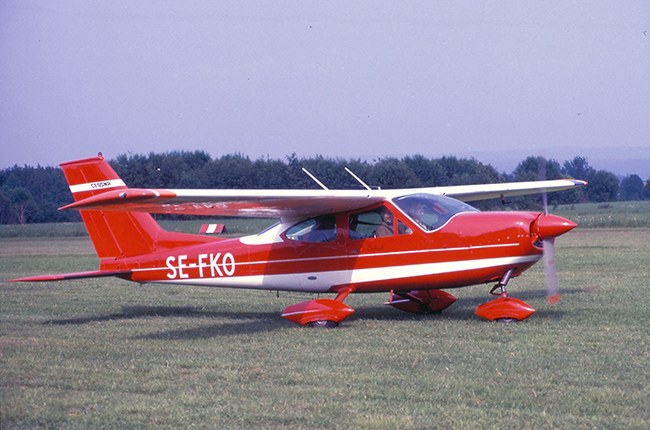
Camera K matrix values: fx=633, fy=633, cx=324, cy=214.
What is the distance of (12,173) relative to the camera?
6994cm

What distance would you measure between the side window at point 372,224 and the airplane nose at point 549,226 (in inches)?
82.4

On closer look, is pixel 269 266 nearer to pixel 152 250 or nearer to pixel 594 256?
pixel 152 250

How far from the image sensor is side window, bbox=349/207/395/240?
9695mm

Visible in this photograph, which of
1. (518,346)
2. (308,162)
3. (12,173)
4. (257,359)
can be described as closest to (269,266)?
(257,359)

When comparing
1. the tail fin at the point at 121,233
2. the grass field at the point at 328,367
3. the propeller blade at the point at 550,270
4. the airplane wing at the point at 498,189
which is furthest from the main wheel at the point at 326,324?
the airplane wing at the point at 498,189

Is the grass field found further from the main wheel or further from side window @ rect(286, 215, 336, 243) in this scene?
side window @ rect(286, 215, 336, 243)

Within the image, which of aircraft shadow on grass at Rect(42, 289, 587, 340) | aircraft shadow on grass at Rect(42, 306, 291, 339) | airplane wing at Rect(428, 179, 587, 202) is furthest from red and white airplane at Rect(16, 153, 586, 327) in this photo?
airplane wing at Rect(428, 179, 587, 202)

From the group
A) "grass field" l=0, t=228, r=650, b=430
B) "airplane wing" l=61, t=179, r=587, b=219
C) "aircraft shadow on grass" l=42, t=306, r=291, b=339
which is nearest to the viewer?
"grass field" l=0, t=228, r=650, b=430

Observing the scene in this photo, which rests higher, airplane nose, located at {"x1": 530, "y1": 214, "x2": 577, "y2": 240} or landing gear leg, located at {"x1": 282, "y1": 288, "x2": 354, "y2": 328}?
airplane nose, located at {"x1": 530, "y1": 214, "x2": 577, "y2": 240}

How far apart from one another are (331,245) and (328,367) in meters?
3.52

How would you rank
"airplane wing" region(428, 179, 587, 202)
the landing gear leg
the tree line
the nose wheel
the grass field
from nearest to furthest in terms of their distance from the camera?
the grass field
the nose wheel
the landing gear leg
"airplane wing" region(428, 179, 587, 202)
the tree line

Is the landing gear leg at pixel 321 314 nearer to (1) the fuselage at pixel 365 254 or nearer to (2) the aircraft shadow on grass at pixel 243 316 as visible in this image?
(2) the aircraft shadow on grass at pixel 243 316

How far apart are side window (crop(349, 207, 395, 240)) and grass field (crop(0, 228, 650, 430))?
1.36m

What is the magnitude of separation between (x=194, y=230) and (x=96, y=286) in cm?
2816
